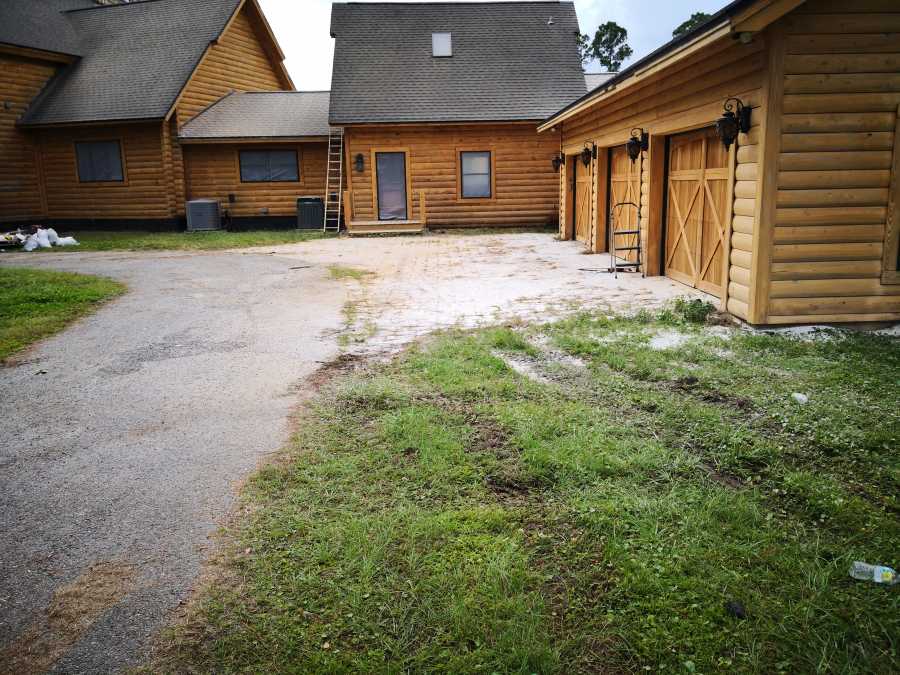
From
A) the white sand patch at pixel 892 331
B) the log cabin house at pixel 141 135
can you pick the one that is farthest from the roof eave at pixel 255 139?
the white sand patch at pixel 892 331

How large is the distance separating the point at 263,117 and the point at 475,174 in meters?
6.92

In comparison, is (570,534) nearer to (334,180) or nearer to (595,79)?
(334,180)

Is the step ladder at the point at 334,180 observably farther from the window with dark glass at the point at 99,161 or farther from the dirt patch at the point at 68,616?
the dirt patch at the point at 68,616

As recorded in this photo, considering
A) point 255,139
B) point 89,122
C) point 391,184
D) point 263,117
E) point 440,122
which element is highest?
point 263,117

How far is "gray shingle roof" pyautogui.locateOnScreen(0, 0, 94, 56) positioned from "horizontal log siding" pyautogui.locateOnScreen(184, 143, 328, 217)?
225 inches

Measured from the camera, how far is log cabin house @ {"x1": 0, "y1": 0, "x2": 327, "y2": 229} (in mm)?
20625

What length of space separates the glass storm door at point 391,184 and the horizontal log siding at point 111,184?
6398 mm

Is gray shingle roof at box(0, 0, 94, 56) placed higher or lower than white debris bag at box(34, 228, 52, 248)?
higher

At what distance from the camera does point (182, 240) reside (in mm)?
18078

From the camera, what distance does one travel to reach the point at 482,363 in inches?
225

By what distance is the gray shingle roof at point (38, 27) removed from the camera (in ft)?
68.8

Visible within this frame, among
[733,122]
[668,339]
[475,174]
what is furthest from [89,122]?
[668,339]

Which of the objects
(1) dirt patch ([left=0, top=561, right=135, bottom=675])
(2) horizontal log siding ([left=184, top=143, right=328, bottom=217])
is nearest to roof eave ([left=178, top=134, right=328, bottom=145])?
(2) horizontal log siding ([left=184, top=143, right=328, bottom=217])

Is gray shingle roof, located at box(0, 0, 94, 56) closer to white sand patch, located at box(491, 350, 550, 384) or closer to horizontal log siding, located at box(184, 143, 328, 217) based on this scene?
horizontal log siding, located at box(184, 143, 328, 217)
